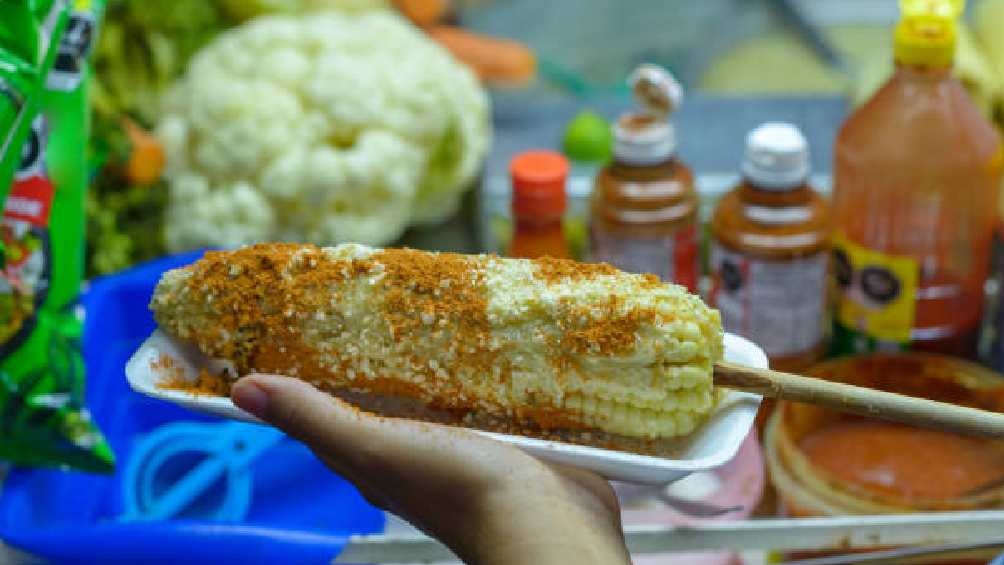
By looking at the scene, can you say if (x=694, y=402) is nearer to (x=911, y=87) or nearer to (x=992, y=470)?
(x=992, y=470)

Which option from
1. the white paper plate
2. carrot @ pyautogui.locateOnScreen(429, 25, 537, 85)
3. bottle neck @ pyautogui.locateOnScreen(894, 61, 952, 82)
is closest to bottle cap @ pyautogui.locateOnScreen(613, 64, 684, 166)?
bottle neck @ pyautogui.locateOnScreen(894, 61, 952, 82)

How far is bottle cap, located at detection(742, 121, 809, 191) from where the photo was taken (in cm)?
102

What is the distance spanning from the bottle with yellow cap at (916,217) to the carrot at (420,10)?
0.84m

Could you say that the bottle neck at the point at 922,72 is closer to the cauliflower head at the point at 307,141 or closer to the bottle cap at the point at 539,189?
the bottle cap at the point at 539,189

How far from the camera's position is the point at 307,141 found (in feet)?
4.15

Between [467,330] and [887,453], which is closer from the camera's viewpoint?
[467,330]

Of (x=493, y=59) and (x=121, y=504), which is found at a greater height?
(x=493, y=59)

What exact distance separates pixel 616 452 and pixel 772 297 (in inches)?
18.0

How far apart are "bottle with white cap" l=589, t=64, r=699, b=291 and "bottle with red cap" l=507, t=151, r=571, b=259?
0.05 meters

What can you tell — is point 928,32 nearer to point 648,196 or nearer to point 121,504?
point 648,196

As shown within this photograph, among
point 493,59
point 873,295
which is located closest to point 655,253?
point 873,295

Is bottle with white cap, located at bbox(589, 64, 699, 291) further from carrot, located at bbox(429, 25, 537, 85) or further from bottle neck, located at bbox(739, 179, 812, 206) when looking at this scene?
carrot, located at bbox(429, 25, 537, 85)

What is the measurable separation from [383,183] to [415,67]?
0.52 feet

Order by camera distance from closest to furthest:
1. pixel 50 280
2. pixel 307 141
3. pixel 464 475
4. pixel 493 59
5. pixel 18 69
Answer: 1. pixel 464 475
2. pixel 18 69
3. pixel 50 280
4. pixel 307 141
5. pixel 493 59
